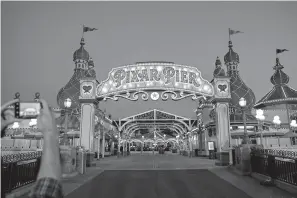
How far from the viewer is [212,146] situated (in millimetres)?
28641

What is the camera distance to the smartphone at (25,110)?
2031mm

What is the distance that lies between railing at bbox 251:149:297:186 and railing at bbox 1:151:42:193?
8396mm

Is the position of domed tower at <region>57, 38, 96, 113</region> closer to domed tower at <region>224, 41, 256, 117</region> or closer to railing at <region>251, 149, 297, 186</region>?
domed tower at <region>224, 41, 256, 117</region>

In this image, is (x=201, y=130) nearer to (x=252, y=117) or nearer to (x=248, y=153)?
(x=252, y=117)

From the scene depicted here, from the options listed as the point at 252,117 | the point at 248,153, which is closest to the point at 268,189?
the point at 248,153

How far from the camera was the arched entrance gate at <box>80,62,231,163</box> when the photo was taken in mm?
14969

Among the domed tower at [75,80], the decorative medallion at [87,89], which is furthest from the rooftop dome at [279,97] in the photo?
the domed tower at [75,80]

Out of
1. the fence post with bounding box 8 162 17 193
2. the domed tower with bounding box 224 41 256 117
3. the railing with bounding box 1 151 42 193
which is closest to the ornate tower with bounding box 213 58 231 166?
the railing with bounding box 1 151 42 193

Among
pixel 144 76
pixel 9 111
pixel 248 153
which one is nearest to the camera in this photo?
pixel 9 111

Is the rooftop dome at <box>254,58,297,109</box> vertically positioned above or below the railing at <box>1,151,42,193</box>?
above

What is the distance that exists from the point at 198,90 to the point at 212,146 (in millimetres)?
15567

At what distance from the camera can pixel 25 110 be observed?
6.68 ft

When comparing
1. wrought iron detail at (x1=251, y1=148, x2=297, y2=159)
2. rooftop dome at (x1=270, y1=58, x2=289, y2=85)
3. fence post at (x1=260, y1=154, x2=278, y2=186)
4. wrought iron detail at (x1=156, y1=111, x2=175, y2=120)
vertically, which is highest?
rooftop dome at (x1=270, y1=58, x2=289, y2=85)

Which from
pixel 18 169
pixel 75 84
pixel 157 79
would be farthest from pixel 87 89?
pixel 75 84
